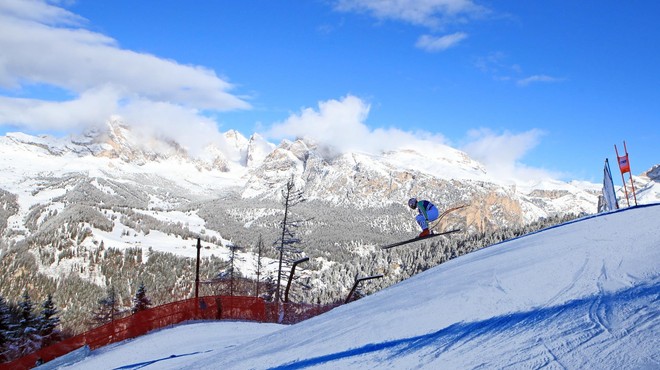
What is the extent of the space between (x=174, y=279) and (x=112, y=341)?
449ft

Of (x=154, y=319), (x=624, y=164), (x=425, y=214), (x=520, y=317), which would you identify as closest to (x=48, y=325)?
(x=154, y=319)

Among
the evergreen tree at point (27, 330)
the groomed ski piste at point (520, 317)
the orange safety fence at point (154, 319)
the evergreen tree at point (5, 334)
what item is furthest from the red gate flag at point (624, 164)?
the evergreen tree at point (27, 330)

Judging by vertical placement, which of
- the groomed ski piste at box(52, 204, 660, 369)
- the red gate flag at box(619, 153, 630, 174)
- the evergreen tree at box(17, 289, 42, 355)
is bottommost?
the evergreen tree at box(17, 289, 42, 355)

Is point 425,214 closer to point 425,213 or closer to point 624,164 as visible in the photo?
point 425,213

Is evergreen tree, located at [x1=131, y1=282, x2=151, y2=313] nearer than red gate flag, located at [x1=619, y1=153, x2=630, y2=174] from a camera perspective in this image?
No

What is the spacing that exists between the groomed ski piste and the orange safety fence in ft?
37.8

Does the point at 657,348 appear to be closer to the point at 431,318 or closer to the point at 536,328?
the point at 536,328

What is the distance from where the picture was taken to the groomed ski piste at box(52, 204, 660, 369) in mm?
3453

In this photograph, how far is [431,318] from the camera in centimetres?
509

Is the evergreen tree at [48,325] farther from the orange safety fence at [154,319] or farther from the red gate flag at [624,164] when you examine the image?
the red gate flag at [624,164]

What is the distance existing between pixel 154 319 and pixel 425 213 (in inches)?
492

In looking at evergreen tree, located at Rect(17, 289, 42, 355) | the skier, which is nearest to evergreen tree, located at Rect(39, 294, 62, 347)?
evergreen tree, located at Rect(17, 289, 42, 355)

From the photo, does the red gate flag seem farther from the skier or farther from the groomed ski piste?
the groomed ski piste

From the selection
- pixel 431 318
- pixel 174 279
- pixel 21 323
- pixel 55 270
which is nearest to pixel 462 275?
pixel 431 318
